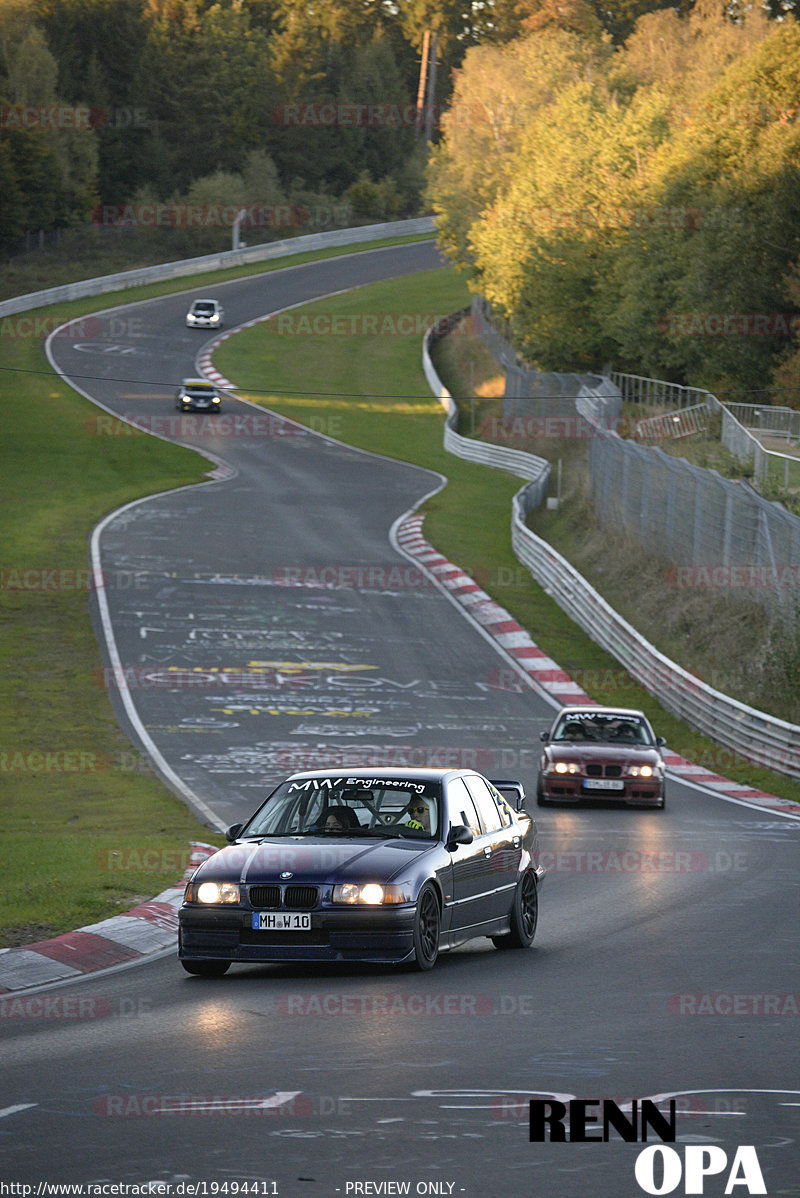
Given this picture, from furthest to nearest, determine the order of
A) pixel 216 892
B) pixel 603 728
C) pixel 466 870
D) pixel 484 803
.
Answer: pixel 603 728
pixel 484 803
pixel 466 870
pixel 216 892

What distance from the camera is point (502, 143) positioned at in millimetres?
81250

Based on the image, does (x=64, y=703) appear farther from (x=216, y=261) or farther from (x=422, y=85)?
(x=422, y=85)

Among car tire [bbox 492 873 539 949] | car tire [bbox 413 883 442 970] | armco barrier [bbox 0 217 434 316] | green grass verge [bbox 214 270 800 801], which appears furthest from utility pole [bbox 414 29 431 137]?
car tire [bbox 413 883 442 970]

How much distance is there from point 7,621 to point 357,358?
4586 centimetres

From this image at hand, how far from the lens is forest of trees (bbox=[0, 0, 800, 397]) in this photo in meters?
50.2

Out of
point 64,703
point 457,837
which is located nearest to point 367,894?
point 457,837

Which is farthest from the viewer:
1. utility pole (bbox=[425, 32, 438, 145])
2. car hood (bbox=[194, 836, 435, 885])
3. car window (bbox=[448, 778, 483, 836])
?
utility pole (bbox=[425, 32, 438, 145])

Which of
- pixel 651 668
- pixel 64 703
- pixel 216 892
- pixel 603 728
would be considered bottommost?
pixel 651 668

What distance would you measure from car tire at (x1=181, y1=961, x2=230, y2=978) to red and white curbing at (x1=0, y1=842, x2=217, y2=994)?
772 millimetres

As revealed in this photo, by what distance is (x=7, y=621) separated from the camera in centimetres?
3325

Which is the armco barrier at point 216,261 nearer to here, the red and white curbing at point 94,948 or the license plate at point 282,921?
the red and white curbing at point 94,948

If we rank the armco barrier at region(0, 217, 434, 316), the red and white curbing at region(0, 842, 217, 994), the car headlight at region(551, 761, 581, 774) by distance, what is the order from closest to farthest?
the red and white curbing at region(0, 842, 217, 994) < the car headlight at region(551, 761, 581, 774) < the armco barrier at region(0, 217, 434, 316)

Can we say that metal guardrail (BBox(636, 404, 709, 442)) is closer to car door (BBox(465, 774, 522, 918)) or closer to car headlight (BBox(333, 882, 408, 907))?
car door (BBox(465, 774, 522, 918))

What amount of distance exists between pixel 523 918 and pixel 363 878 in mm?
2332
